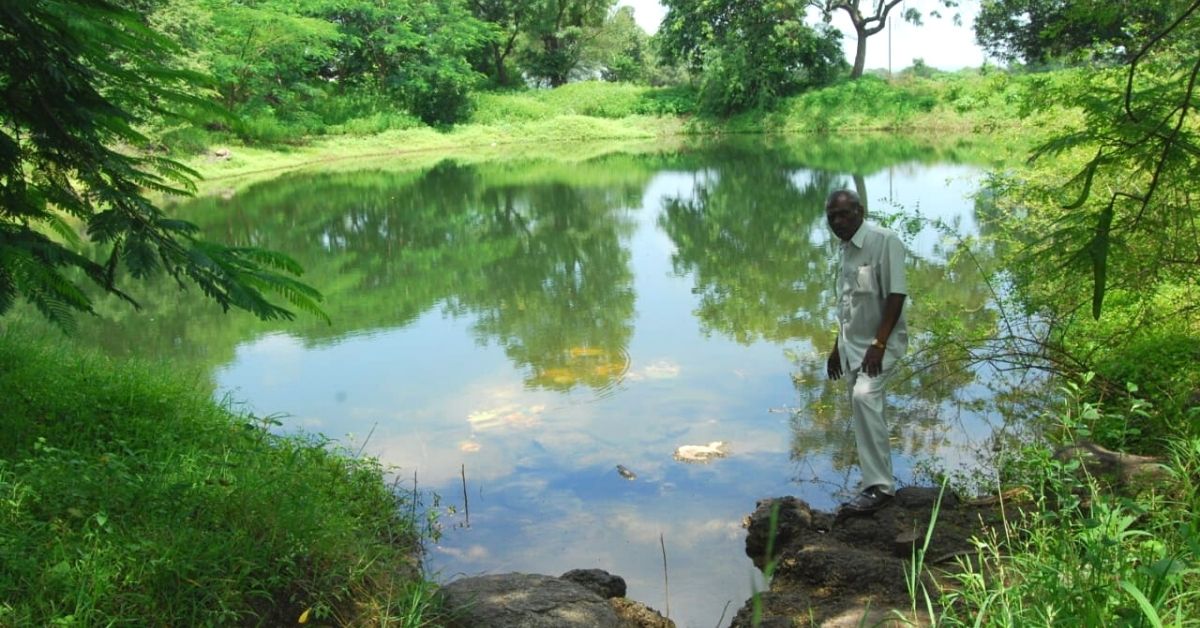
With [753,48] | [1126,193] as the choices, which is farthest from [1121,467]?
[753,48]

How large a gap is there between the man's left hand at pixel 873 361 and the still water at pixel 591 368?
98 cm

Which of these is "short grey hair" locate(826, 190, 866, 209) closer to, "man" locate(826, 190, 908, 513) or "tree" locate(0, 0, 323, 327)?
"man" locate(826, 190, 908, 513)

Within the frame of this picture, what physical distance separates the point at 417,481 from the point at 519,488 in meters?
0.58

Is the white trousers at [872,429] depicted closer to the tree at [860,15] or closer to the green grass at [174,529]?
the green grass at [174,529]

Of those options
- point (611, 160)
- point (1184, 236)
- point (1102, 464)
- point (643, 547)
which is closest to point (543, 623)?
point (643, 547)

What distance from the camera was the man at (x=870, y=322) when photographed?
3893 millimetres

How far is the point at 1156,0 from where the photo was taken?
512cm

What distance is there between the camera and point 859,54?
34.4 meters

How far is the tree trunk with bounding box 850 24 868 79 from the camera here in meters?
33.9

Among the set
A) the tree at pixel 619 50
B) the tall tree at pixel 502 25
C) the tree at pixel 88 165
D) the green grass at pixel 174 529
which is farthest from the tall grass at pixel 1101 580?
the tree at pixel 619 50

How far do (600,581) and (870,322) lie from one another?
5.20 ft

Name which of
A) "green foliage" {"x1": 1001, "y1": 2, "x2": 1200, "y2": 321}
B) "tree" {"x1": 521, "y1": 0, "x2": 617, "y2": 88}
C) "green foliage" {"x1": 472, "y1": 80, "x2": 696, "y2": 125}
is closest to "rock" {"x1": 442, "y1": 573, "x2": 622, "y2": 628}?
"green foliage" {"x1": 1001, "y1": 2, "x2": 1200, "y2": 321}

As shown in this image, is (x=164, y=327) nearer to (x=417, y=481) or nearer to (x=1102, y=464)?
(x=417, y=481)

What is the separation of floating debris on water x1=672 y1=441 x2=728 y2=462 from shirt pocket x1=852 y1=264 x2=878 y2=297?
163 cm
